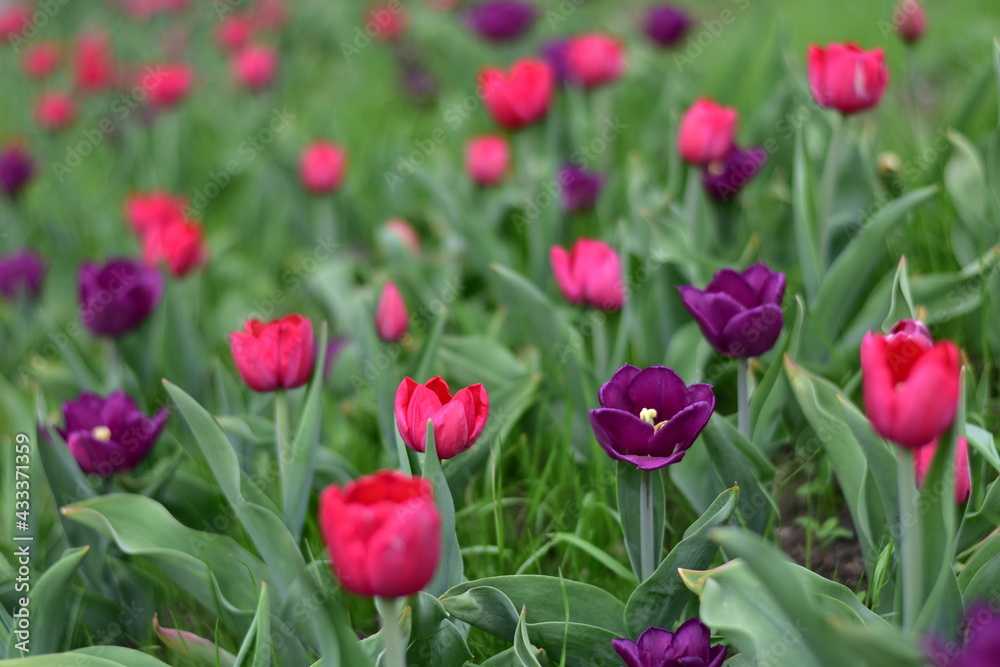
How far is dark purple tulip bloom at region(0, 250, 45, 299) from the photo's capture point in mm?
2850

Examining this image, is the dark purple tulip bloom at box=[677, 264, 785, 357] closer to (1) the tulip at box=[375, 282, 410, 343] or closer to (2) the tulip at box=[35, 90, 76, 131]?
(1) the tulip at box=[375, 282, 410, 343]

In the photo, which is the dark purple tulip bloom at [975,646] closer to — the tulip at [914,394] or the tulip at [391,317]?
the tulip at [914,394]

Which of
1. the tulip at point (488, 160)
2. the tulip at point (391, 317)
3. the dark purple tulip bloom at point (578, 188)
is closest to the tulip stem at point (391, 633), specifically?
the tulip at point (391, 317)

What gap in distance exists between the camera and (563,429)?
2.00 m

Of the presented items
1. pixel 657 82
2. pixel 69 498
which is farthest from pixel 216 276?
pixel 657 82

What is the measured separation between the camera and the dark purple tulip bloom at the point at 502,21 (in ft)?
12.1

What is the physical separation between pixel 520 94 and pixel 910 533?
1.82 meters

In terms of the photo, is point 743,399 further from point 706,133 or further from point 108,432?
point 108,432

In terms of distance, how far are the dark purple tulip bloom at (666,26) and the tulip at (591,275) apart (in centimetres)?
185

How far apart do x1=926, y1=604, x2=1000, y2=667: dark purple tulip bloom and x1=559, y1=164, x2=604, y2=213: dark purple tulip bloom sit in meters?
1.65

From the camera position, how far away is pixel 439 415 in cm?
132

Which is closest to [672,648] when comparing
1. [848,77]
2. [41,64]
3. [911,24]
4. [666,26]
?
[848,77]

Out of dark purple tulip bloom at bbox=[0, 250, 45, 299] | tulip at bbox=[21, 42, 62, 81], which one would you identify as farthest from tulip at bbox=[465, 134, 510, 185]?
tulip at bbox=[21, 42, 62, 81]

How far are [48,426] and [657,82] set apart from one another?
2.77 m
